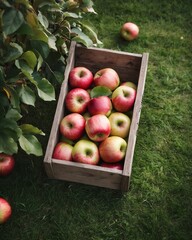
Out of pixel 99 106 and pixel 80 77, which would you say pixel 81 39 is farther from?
pixel 99 106

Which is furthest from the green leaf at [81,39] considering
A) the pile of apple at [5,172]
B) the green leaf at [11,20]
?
the pile of apple at [5,172]

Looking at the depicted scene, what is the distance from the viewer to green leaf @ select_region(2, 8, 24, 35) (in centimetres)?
207

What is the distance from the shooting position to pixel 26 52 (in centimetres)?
225

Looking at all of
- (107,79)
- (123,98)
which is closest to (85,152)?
(123,98)

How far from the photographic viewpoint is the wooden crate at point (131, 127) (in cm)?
240

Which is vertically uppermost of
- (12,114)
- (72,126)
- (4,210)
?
(12,114)

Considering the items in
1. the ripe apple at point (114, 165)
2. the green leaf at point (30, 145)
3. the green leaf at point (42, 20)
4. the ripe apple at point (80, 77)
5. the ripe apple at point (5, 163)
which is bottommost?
the ripe apple at point (5, 163)

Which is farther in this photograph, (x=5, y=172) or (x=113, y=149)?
(x=5, y=172)

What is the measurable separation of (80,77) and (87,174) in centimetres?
66

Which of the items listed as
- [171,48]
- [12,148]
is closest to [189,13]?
[171,48]

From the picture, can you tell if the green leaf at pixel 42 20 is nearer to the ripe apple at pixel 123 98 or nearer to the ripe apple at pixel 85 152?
the ripe apple at pixel 123 98

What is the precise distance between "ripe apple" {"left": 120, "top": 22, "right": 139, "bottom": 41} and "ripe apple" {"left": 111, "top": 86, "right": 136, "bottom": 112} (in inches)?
34.4

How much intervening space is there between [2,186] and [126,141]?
875 millimetres

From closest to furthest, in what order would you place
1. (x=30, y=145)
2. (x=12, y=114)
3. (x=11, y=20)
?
(x=11, y=20) → (x=12, y=114) → (x=30, y=145)
